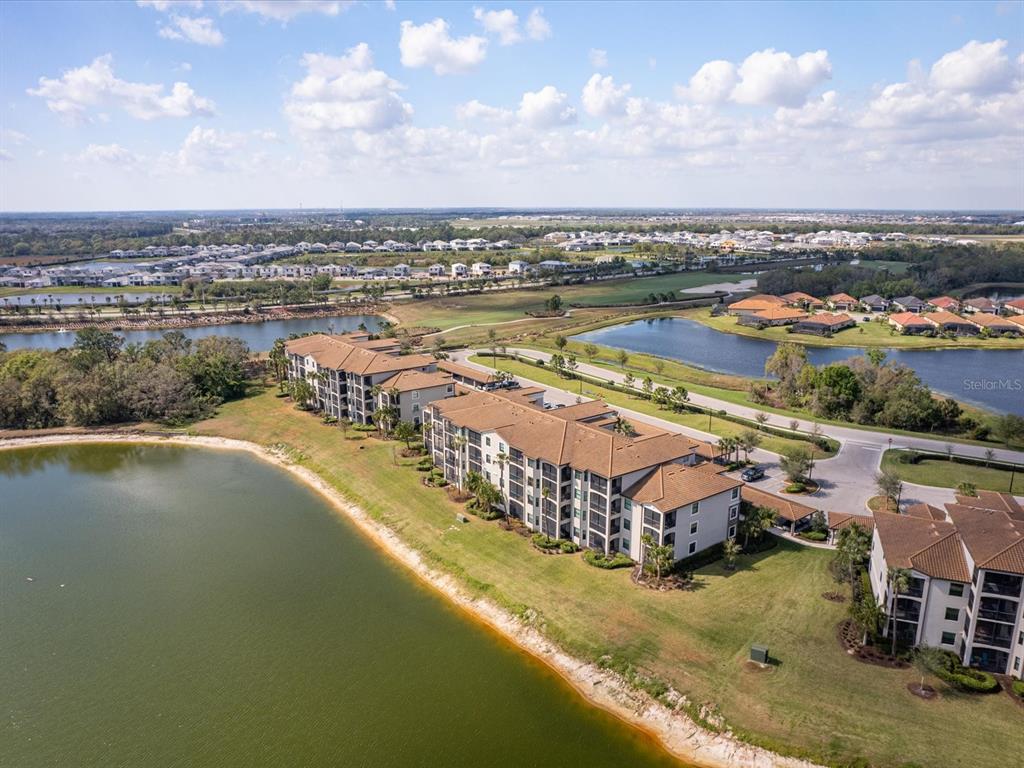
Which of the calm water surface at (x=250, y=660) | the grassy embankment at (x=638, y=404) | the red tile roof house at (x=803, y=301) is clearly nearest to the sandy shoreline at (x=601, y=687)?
the calm water surface at (x=250, y=660)

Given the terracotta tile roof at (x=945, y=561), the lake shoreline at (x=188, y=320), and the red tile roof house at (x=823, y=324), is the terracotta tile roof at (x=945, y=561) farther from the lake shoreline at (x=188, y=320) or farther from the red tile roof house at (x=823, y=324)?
the lake shoreline at (x=188, y=320)

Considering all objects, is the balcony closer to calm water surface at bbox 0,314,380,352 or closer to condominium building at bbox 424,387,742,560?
condominium building at bbox 424,387,742,560

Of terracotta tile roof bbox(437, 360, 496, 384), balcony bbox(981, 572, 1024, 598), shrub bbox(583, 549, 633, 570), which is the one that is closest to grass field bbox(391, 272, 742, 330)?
terracotta tile roof bbox(437, 360, 496, 384)

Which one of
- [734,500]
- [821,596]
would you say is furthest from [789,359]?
[821,596]

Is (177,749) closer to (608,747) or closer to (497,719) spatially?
(497,719)

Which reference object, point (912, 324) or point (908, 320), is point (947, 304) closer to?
point (908, 320)

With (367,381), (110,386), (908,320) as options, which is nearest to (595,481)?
(367,381)

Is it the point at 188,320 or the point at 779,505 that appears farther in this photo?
the point at 188,320
